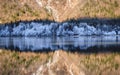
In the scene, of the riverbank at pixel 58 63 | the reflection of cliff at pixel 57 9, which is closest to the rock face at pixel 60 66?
the riverbank at pixel 58 63

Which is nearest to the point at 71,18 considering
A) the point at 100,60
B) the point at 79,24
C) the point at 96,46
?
the point at 79,24

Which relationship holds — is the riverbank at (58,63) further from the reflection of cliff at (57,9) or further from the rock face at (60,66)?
the reflection of cliff at (57,9)

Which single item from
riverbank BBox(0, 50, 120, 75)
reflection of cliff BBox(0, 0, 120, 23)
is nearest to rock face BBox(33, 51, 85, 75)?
riverbank BBox(0, 50, 120, 75)

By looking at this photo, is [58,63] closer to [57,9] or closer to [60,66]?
[60,66]

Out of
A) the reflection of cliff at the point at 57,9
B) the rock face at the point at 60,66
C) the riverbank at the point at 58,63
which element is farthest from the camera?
the reflection of cliff at the point at 57,9

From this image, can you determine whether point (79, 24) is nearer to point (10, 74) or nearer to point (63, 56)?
point (63, 56)

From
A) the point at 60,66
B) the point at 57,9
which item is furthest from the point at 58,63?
the point at 57,9

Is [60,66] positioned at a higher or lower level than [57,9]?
lower
